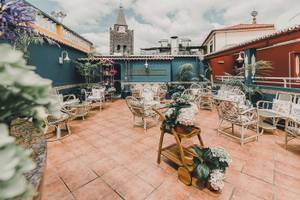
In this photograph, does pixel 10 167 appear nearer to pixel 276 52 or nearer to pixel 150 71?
pixel 150 71

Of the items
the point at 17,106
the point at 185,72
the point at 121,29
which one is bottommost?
the point at 17,106

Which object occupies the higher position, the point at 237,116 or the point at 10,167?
the point at 10,167

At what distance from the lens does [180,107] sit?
2.13m

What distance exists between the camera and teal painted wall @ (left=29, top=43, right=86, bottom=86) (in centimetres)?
482

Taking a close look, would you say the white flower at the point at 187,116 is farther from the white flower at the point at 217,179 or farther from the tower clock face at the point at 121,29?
the tower clock face at the point at 121,29

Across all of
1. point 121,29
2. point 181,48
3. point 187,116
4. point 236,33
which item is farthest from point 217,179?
point 121,29

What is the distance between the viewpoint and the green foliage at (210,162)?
1.84 m

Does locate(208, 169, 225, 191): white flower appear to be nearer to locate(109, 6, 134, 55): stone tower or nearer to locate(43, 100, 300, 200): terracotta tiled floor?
locate(43, 100, 300, 200): terracotta tiled floor

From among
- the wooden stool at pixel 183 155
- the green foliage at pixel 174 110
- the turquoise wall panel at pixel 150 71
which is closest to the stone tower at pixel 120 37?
the turquoise wall panel at pixel 150 71

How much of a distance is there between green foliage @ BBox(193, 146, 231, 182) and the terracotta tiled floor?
11.1 inches

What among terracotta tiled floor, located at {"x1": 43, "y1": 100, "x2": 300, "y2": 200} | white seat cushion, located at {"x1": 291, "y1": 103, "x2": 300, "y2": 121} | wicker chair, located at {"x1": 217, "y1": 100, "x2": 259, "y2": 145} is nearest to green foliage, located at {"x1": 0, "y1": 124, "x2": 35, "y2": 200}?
terracotta tiled floor, located at {"x1": 43, "y1": 100, "x2": 300, "y2": 200}

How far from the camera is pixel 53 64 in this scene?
5.73m

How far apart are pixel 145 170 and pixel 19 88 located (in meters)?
2.22

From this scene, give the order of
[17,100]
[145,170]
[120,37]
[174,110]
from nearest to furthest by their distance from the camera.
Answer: [17,100]
[174,110]
[145,170]
[120,37]
